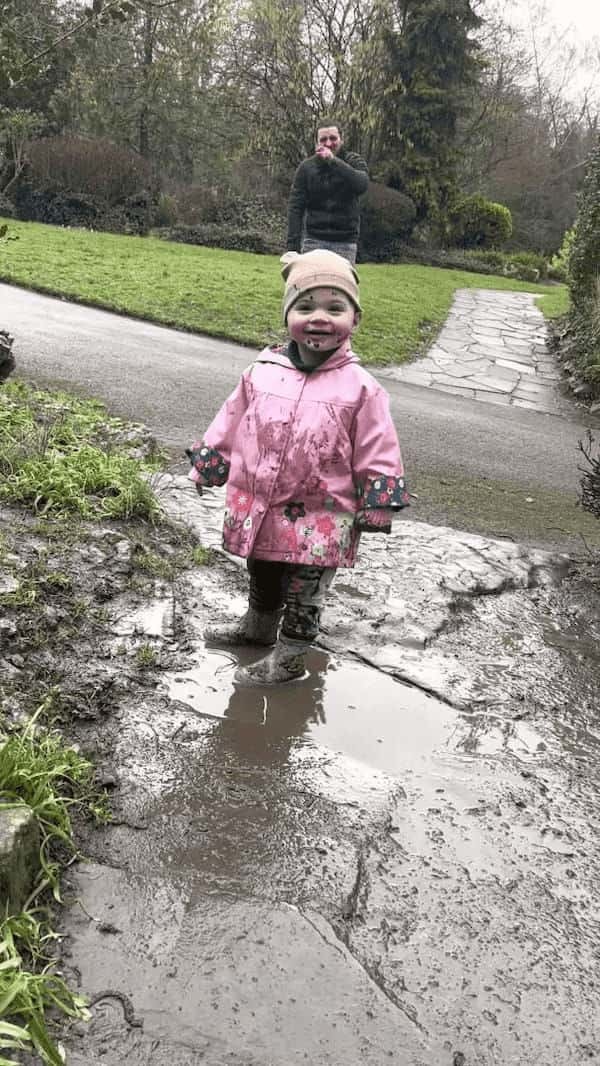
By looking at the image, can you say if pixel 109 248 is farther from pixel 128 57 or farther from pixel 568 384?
pixel 128 57

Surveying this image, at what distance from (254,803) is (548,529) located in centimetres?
296

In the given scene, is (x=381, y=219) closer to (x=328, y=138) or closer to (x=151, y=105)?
(x=151, y=105)

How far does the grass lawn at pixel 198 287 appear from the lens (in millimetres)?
9414

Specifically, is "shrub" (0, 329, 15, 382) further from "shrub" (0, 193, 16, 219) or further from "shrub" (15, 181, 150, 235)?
"shrub" (0, 193, 16, 219)

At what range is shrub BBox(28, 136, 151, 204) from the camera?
60.5 feet

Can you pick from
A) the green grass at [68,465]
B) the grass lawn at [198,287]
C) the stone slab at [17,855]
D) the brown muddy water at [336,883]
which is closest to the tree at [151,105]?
Answer: the grass lawn at [198,287]

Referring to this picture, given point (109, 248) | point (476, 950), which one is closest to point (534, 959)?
point (476, 950)

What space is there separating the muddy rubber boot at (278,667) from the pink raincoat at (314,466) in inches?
13.4

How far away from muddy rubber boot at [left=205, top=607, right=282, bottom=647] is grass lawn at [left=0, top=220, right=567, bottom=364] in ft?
19.6

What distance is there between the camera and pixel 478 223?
2519 centimetres

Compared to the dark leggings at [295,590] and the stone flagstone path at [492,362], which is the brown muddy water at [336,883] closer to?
the dark leggings at [295,590]

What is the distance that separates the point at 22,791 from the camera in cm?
201

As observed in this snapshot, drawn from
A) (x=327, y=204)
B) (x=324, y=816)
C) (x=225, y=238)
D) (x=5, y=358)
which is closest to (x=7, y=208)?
(x=225, y=238)

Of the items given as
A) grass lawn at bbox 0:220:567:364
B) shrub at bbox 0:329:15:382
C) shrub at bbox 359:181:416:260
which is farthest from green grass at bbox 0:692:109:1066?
shrub at bbox 359:181:416:260
